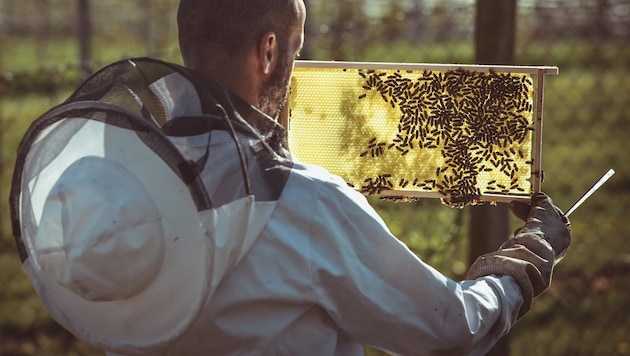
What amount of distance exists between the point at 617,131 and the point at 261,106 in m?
8.31

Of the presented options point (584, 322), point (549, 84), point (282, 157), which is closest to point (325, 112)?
point (282, 157)

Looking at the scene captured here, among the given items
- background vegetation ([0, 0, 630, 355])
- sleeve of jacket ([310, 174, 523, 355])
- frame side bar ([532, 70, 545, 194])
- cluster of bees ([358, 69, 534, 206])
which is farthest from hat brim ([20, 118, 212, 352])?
background vegetation ([0, 0, 630, 355])

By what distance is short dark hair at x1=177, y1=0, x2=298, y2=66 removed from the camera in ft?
6.33

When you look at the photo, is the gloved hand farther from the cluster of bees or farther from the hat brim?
the hat brim

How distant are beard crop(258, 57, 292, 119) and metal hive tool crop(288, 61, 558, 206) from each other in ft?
1.39

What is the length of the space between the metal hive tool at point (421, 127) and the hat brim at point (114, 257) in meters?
0.88

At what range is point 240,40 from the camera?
6.35 ft

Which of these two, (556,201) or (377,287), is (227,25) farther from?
(556,201)

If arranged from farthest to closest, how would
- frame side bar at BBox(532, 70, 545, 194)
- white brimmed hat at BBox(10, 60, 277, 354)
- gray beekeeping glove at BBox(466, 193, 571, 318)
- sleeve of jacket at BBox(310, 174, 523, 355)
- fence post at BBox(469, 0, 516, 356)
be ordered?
fence post at BBox(469, 0, 516, 356), frame side bar at BBox(532, 70, 545, 194), gray beekeeping glove at BBox(466, 193, 571, 318), sleeve of jacket at BBox(310, 174, 523, 355), white brimmed hat at BBox(10, 60, 277, 354)

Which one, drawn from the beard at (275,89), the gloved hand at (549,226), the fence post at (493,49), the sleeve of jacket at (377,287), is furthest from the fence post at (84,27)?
the sleeve of jacket at (377,287)

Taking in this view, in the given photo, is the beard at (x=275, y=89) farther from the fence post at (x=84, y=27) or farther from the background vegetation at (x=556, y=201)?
the fence post at (x=84, y=27)

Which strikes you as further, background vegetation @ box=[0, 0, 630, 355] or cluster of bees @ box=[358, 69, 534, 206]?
background vegetation @ box=[0, 0, 630, 355]

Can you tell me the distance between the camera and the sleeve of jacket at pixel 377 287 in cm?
183

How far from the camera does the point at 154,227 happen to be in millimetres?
1659
